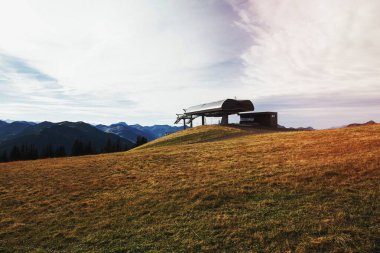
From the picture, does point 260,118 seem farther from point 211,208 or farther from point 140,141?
point 140,141

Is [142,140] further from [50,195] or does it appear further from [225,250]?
[225,250]

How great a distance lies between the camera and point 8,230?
40.7 ft

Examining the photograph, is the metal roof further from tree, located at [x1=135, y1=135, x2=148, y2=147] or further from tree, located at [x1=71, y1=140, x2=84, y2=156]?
tree, located at [x1=71, y1=140, x2=84, y2=156]

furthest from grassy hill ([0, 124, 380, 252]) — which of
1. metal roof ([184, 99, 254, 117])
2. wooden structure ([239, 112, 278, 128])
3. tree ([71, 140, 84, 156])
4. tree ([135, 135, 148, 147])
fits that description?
tree ([71, 140, 84, 156])

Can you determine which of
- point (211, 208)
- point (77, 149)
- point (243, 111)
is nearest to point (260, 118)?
point (243, 111)

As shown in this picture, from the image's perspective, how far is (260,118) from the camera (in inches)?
2566

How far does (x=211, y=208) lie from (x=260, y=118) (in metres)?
54.9

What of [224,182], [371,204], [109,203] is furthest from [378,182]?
[109,203]

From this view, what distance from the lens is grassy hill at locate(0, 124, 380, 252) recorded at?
32.5 feet

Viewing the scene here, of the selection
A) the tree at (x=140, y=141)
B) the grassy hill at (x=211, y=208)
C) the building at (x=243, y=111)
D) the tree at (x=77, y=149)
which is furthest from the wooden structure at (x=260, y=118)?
the tree at (x=77, y=149)

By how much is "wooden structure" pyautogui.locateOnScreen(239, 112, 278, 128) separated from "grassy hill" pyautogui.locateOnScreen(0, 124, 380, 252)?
132 ft

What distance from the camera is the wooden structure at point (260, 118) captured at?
62625 mm

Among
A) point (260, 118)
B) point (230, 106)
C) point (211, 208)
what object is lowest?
point (211, 208)

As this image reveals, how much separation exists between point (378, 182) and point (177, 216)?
1104 centimetres
